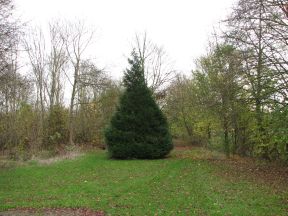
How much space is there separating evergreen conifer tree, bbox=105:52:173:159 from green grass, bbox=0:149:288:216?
3225 millimetres

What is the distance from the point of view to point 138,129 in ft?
68.3

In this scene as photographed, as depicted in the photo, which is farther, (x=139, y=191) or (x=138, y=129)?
(x=138, y=129)

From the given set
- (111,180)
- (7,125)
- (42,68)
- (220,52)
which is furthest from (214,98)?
(42,68)

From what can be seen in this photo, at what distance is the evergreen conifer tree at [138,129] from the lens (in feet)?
67.2

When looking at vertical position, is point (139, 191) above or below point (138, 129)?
below

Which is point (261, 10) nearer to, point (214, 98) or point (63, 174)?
point (214, 98)

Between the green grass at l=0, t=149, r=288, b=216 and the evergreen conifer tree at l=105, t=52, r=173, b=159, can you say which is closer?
the green grass at l=0, t=149, r=288, b=216

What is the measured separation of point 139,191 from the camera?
11086 mm

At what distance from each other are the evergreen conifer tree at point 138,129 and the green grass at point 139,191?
10.6 feet

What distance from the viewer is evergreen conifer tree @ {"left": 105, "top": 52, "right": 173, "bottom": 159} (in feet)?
67.2

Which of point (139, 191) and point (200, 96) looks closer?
point (139, 191)

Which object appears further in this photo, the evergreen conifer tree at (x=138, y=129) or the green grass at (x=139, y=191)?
the evergreen conifer tree at (x=138, y=129)

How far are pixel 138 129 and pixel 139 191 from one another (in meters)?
9.85

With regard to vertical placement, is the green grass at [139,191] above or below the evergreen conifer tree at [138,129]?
below
